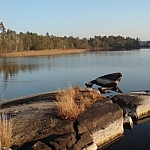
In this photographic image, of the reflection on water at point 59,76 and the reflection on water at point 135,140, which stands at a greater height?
the reflection on water at point 59,76

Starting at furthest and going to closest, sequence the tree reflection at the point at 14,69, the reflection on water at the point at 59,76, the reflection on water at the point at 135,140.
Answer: the tree reflection at the point at 14,69, the reflection on water at the point at 59,76, the reflection on water at the point at 135,140

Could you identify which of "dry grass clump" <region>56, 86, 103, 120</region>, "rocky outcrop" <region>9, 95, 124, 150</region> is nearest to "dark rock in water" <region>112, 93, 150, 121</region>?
"dry grass clump" <region>56, 86, 103, 120</region>

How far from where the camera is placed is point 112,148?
34.6ft

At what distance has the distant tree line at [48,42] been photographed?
10725 cm

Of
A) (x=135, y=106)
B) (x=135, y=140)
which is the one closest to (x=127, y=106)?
(x=135, y=106)

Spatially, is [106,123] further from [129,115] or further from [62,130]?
[129,115]

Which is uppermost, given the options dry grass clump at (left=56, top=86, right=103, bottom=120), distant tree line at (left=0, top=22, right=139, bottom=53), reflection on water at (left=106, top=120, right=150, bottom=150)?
distant tree line at (left=0, top=22, right=139, bottom=53)

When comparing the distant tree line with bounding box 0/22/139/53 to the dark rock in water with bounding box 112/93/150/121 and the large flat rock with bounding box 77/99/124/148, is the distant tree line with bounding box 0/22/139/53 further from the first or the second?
the large flat rock with bounding box 77/99/124/148

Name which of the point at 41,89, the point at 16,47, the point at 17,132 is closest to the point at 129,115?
the point at 17,132

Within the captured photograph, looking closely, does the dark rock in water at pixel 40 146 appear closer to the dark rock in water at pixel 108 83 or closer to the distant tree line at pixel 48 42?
the dark rock in water at pixel 108 83

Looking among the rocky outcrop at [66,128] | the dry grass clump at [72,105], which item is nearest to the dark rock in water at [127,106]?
the dry grass clump at [72,105]

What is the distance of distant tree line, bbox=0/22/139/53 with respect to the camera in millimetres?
107250

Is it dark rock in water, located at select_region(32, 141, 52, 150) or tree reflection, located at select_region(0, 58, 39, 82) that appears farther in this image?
tree reflection, located at select_region(0, 58, 39, 82)

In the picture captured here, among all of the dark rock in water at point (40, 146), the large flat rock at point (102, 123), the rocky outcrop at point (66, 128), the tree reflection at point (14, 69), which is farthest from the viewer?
the tree reflection at point (14, 69)
